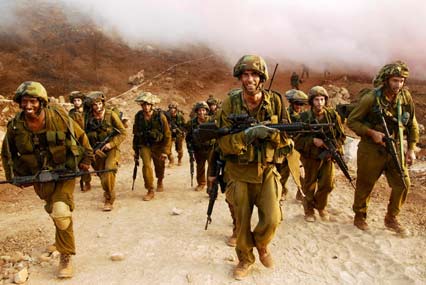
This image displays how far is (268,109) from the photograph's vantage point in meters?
3.92

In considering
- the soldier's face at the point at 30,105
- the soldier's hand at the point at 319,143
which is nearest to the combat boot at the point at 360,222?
the soldier's hand at the point at 319,143

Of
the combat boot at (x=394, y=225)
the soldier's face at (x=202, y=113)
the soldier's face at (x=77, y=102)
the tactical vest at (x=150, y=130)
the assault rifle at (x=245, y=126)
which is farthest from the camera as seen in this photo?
the soldier's face at (x=77, y=102)

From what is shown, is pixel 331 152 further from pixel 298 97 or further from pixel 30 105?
pixel 30 105

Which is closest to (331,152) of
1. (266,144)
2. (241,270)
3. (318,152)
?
(318,152)

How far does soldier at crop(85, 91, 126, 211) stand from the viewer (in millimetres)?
6613

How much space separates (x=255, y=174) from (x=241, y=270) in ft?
3.48

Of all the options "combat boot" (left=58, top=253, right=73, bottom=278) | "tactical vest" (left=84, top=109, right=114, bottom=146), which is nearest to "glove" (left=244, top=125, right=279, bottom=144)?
"combat boot" (left=58, top=253, right=73, bottom=278)

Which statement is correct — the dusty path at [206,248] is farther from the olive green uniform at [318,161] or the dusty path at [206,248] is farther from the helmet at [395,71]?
the helmet at [395,71]

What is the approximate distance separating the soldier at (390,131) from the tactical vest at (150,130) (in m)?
3.54

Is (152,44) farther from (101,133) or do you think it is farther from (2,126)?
(101,133)

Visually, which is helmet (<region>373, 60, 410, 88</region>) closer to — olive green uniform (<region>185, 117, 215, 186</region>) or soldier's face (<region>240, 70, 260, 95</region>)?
soldier's face (<region>240, 70, 260, 95</region>)

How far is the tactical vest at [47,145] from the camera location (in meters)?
4.12

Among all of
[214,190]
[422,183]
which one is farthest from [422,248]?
[422,183]

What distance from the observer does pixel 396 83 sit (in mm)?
4730
